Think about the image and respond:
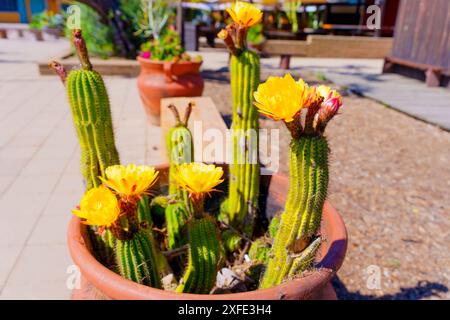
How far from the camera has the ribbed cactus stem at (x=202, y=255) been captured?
1.24 meters

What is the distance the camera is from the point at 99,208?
3.49 ft

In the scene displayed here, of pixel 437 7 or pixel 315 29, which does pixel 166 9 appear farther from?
pixel 315 29

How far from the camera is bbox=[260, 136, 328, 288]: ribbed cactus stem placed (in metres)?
1.03

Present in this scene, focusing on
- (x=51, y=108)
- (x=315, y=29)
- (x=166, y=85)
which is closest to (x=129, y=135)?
(x=166, y=85)

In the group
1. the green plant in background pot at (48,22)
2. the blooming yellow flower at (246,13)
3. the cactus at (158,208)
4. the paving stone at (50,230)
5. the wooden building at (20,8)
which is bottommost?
the paving stone at (50,230)

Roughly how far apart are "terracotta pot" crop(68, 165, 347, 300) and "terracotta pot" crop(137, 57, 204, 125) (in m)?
3.68

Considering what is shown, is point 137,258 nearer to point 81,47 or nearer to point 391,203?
point 81,47

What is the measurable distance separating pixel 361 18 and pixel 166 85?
13.9 meters

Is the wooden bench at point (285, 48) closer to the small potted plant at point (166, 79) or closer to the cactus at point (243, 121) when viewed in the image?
the small potted plant at point (166, 79)

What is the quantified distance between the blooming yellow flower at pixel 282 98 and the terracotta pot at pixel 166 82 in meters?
4.00

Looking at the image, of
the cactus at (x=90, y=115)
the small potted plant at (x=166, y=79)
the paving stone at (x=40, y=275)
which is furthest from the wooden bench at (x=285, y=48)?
the cactus at (x=90, y=115)

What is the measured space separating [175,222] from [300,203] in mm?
709

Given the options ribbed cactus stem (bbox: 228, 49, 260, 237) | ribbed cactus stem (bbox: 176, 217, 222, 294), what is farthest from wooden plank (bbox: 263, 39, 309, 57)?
ribbed cactus stem (bbox: 176, 217, 222, 294)

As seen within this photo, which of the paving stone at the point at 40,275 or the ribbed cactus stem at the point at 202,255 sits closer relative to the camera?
the ribbed cactus stem at the point at 202,255
